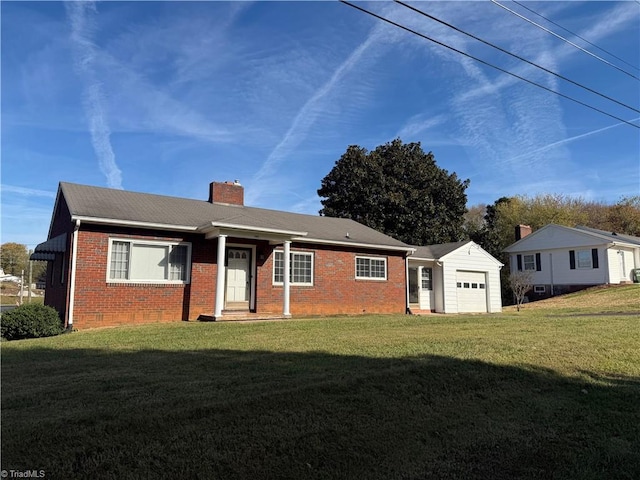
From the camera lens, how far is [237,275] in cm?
1598

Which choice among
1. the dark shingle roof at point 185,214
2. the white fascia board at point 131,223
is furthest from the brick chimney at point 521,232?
the white fascia board at point 131,223

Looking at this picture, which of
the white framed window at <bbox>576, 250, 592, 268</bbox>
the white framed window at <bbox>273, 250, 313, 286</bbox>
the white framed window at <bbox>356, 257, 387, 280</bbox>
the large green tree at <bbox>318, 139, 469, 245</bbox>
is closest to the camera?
the white framed window at <bbox>273, 250, 313, 286</bbox>

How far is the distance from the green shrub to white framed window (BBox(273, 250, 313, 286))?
7132mm

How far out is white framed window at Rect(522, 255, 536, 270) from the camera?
113 ft

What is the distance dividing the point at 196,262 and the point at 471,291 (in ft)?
48.0

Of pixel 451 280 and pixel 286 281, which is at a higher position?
pixel 451 280

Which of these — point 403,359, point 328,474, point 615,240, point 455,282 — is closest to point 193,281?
point 403,359

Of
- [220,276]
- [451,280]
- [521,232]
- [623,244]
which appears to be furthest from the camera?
[521,232]

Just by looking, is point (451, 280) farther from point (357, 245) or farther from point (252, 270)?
point (252, 270)

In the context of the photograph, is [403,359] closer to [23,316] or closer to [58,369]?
[58,369]

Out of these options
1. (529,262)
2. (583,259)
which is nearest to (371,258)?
(583,259)

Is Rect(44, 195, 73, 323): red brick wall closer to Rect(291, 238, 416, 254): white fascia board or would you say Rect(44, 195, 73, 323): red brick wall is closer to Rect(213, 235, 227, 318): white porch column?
Rect(213, 235, 227, 318): white porch column

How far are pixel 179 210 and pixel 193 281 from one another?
2842 mm

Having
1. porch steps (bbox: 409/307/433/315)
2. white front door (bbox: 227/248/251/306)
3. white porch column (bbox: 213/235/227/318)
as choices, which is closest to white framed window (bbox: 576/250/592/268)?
porch steps (bbox: 409/307/433/315)
